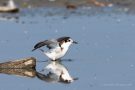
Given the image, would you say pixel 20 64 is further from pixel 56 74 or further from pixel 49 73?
pixel 56 74

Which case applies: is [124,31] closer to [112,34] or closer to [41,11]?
[112,34]

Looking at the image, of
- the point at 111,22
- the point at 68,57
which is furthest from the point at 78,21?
the point at 68,57

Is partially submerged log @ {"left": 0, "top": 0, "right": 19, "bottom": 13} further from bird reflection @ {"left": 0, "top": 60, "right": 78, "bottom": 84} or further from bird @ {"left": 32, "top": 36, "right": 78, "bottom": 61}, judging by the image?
bird reflection @ {"left": 0, "top": 60, "right": 78, "bottom": 84}

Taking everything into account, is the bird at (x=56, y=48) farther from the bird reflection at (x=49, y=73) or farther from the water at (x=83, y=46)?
the bird reflection at (x=49, y=73)

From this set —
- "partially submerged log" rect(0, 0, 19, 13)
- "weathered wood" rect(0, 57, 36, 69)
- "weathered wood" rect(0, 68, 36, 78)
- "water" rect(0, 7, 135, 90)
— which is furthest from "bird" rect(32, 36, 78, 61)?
"partially submerged log" rect(0, 0, 19, 13)

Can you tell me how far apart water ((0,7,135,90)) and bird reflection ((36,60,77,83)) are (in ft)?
0.47

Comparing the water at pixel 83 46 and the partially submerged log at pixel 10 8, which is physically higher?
the water at pixel 83 46

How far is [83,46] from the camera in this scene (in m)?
20.0

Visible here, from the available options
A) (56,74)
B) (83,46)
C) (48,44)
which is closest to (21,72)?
(56,74)

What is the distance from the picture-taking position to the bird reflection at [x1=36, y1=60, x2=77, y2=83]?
1560cm

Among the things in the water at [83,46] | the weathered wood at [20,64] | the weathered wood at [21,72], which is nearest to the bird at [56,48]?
the water at [83,46]

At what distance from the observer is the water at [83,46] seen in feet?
49.9

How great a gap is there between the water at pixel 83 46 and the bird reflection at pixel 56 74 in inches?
5.7

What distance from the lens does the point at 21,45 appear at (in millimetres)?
20375
